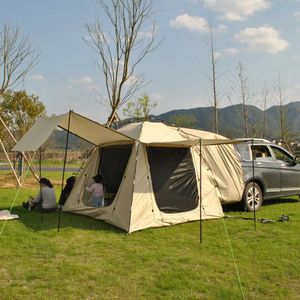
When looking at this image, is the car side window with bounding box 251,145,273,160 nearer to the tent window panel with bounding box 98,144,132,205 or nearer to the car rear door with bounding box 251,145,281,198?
the car rear door with bounding box 251,145,281,198

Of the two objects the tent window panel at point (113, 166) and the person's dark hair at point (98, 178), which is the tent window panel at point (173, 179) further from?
the person's dark hair at point (98, 178)

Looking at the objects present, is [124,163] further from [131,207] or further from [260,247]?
[260,247]

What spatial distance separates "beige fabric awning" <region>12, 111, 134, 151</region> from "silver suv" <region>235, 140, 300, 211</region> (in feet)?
10.9

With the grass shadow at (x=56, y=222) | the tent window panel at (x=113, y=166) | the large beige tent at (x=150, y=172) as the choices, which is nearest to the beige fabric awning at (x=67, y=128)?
the large beige tent at (x=150, y=172)

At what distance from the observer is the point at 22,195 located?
1264 centimetres

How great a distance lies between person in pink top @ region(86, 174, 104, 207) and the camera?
8953mm

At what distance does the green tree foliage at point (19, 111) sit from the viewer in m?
20.3

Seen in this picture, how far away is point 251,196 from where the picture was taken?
33.1 ft

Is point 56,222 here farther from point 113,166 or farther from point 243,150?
point 243,150

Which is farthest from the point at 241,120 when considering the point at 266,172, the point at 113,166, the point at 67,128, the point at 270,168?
the point at 67,128

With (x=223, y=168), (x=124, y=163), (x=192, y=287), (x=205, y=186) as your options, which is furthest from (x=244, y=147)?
(x=192, y=287)

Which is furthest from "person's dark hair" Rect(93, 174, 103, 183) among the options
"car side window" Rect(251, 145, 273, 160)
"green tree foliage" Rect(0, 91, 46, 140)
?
"green tree foliage" Rect(0, 91, 46, 140)

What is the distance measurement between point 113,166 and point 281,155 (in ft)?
14.9

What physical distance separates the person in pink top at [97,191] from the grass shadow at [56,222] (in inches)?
15.0
